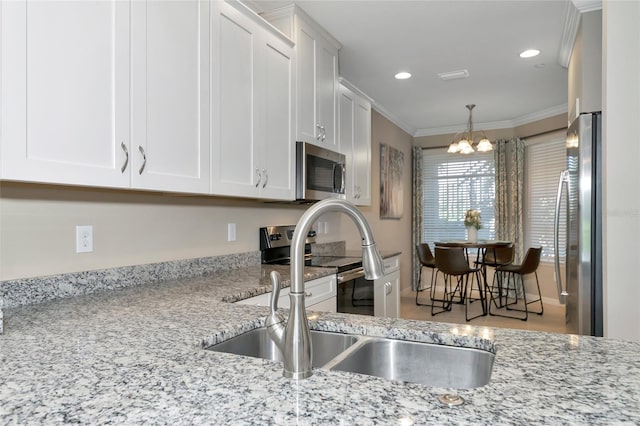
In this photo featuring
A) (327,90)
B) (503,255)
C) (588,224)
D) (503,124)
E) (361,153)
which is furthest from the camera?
(503,124)

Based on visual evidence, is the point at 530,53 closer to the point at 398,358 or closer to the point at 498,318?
the point at 498,318

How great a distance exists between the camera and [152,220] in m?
2.09

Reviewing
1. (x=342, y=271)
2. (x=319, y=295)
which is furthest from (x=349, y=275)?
(x=319, y=295)

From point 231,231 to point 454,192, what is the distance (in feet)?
15.6

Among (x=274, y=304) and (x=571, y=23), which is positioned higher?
(x=571, y=23)

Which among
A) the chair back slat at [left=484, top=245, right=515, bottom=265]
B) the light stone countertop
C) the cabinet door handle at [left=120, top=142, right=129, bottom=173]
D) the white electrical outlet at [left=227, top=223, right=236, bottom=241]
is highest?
the cabinet door handle at [left=120, top=142, right=129, bottom=173]

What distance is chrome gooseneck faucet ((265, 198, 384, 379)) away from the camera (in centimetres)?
81

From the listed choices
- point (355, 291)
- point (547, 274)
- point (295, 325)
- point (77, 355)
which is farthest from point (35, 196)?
point (547, 274)

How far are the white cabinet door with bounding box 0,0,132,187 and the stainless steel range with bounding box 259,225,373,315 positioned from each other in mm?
1394

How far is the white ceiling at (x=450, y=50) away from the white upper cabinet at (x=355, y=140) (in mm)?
358

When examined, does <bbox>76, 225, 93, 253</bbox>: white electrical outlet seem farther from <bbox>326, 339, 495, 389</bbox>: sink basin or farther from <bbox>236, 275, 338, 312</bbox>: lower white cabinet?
<bbox>326, 339, 495, 389</bbox>: sink basin

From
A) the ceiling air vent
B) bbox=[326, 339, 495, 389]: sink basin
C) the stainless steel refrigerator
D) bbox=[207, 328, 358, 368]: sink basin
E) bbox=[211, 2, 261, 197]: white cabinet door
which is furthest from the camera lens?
the ceiling air vent

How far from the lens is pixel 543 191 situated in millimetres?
5680

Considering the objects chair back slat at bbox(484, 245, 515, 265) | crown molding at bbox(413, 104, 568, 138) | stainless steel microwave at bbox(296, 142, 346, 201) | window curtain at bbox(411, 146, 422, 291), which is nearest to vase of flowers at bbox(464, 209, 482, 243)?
chair back slat at bbox(484, 245, 515, 265)
